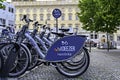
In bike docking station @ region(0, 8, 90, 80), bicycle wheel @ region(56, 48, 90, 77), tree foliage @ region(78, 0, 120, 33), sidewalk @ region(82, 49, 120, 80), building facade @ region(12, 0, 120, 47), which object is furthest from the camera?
building facade @ region(12, 0, 120, 47)

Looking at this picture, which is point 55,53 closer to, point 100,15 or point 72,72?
point 72,72

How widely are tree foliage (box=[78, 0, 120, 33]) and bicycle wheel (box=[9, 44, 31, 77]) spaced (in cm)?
1494

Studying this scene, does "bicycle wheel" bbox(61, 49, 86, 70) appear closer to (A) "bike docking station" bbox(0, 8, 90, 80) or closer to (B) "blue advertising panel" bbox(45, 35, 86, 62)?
(A) "bike docking station" bbox(0, 8, 90, 80)

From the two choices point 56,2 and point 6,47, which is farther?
point 56,2

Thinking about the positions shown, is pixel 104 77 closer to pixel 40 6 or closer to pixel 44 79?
pixel 44 79

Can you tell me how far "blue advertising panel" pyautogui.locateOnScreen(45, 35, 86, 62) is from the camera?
323 inches

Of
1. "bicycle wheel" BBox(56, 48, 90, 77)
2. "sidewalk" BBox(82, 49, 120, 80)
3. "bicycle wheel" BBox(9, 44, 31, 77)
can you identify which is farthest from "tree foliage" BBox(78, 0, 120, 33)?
"bicycle wheel" BBox(9, 44, 31, 77)

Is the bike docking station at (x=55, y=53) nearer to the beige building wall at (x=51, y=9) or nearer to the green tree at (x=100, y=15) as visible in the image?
the green tree at (x=100, y=15)

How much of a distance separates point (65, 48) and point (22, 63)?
3.39ft

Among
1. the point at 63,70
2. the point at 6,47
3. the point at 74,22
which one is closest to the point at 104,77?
the point at 63,70

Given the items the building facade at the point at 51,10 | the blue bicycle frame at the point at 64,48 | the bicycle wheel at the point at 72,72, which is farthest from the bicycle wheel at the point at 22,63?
the building facade at the point at 51,10

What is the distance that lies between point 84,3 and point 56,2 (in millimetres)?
64741

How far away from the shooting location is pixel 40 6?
106 m

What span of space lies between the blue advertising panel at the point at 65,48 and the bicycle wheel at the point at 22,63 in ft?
1.58
